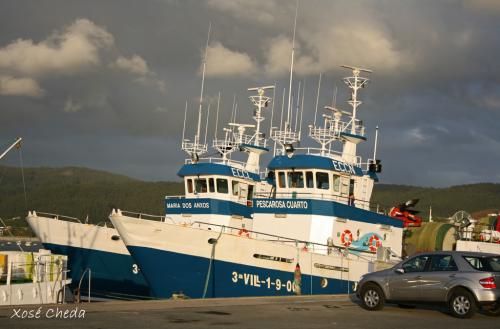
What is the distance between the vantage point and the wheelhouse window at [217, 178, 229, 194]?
136 ft

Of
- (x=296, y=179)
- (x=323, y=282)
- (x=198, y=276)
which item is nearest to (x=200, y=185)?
(x=296, y=179)

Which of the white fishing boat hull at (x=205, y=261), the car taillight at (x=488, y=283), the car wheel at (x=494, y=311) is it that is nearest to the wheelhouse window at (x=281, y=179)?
the white fishing boat hull at (x=205, y=261)

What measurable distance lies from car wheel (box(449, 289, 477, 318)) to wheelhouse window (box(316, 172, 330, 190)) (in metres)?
17.5

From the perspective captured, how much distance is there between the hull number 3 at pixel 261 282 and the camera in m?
30.8

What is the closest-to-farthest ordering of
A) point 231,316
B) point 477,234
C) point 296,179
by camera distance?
point 231,316, point 296,179, point 477,234

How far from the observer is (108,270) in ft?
131

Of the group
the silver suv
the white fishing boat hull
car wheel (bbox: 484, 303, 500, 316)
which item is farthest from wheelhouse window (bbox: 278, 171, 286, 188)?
car wheel (bbox: 484, 303, 500, 316)

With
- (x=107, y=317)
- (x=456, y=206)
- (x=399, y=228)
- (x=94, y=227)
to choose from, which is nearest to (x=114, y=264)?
(x=94, y=227)

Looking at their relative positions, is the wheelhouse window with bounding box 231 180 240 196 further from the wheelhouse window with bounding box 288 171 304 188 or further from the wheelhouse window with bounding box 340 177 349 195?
the wheelhouse window with bounding box 340 177 349 195

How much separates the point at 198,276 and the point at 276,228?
5815 millimetres

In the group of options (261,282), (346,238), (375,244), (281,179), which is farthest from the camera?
(281,179)

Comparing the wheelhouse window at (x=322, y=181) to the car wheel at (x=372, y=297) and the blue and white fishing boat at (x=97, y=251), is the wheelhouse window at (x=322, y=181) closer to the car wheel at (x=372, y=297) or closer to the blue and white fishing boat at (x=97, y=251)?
the blue and white fishing boat at (x=97, y=251)

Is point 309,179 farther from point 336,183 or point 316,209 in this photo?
point 316,209

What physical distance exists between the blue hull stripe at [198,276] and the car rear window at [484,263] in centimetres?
1338
